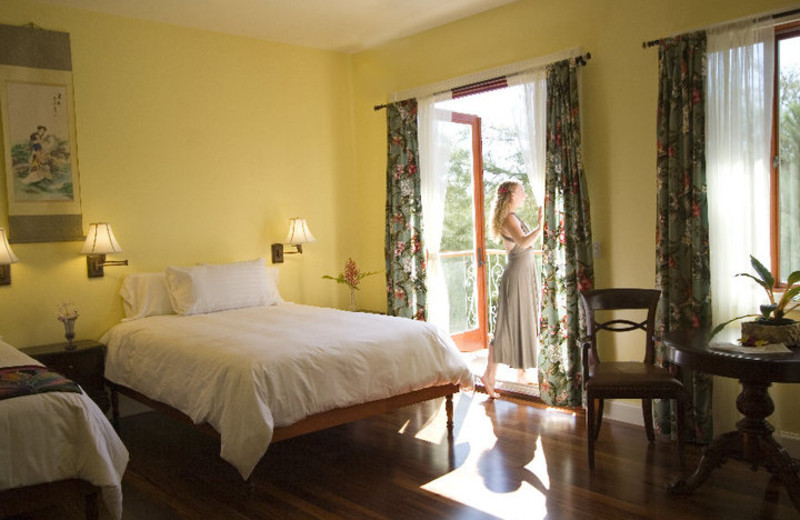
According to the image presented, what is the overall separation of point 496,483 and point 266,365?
4.25 feet

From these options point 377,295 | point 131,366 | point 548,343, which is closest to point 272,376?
point 131,366

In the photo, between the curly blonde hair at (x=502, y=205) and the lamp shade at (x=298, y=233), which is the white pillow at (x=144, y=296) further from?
the curly blonde hair at (x=502, y=205)

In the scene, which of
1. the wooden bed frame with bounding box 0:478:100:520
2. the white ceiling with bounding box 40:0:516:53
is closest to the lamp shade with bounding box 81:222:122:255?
the white ceiling with bounding box 40:0:516:53

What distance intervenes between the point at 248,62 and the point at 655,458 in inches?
167

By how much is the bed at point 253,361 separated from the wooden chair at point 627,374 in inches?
31.7

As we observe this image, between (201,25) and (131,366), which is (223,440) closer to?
(131,366)

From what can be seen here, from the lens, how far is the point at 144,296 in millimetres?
4688

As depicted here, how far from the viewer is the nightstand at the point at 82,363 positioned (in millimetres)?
4117

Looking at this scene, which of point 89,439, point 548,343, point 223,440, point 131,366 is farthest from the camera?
point 548,343

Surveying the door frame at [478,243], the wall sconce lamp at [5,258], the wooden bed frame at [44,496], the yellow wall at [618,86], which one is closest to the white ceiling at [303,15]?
the yellow wall at [618,86]

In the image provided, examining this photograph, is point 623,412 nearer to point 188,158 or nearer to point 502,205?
point 502,205

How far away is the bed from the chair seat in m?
0.89

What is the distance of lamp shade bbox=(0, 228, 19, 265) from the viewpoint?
402 cm

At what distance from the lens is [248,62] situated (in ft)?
17.7
